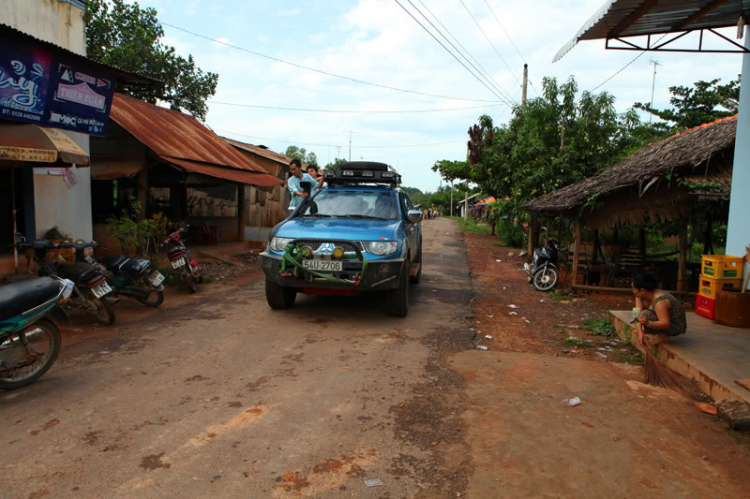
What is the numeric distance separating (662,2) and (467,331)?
4144mm

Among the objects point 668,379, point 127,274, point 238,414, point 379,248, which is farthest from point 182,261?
point 668,379

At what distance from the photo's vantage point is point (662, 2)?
16.2 ft

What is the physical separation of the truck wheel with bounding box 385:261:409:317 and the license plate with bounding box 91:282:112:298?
351 cm

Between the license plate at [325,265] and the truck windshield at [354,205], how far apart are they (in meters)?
1.39

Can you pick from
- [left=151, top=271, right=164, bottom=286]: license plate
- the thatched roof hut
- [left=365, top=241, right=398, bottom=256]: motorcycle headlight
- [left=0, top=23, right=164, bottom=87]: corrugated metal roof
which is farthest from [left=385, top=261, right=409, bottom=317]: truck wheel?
[left=0, top=23, right=164, bottom=87]: corrugated metal roof

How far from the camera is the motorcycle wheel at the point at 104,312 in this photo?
6.06m

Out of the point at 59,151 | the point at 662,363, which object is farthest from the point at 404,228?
the point at 59,151

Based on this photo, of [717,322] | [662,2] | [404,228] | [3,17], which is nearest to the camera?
[662,2]

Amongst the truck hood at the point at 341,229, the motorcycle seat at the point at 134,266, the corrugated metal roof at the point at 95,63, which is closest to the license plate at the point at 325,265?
the truck hood at the point at 341,229

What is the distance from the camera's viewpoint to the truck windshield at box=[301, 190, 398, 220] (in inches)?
292

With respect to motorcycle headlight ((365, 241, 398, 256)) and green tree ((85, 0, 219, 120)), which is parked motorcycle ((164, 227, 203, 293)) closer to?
motorcycle headlight ((365, 241, 398, 256))

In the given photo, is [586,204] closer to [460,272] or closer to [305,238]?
[460,272]

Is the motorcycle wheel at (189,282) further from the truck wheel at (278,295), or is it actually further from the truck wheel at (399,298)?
the truck wheel at (399,298)

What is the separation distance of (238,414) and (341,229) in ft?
10.6
